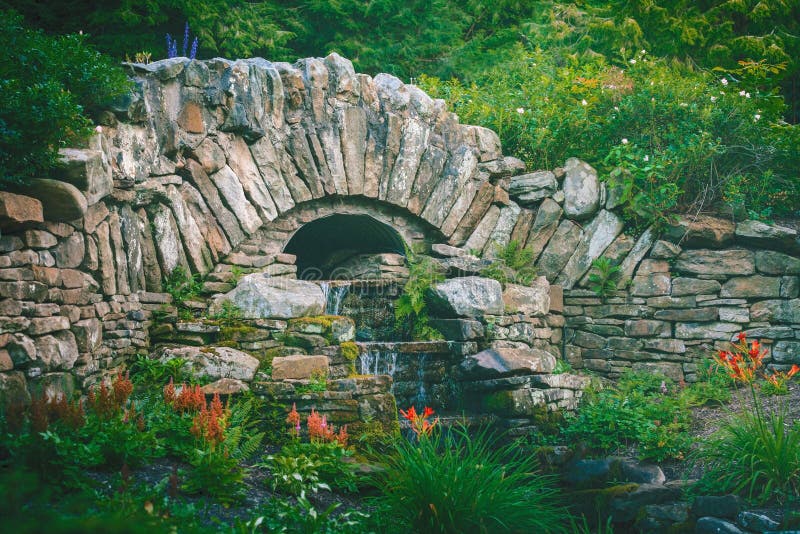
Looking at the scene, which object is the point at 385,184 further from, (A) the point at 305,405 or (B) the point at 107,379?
(B) the point at 107,379

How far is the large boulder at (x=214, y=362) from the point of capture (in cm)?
573

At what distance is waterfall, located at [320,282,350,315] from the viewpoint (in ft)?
25.7

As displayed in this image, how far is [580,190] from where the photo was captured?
8.58 m

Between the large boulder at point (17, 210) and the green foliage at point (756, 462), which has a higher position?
the large boulder at point (17, 210)

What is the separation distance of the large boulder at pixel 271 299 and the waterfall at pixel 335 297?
0.95m

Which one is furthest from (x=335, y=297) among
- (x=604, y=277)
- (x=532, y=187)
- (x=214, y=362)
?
(x=604, y=277)

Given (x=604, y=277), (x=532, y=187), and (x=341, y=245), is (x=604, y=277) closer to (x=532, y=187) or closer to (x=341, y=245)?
(x=532, y=187)

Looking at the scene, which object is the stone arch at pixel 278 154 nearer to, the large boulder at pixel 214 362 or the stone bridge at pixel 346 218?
the stone bridge at pixel 346 218

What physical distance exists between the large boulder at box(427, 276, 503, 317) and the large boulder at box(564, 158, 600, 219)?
164cm

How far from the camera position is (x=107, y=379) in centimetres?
539

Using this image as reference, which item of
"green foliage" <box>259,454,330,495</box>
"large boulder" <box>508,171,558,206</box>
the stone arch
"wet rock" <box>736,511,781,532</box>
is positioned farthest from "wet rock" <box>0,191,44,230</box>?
"large boulder" <box>508,171,558,206</box>

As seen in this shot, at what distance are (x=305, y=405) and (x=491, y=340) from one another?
8.50ft

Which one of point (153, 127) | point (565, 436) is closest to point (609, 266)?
point (565, 436)

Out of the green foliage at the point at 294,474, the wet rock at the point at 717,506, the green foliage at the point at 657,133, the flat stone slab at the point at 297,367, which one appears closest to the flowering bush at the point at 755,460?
the wet rock at the point at 717,506
